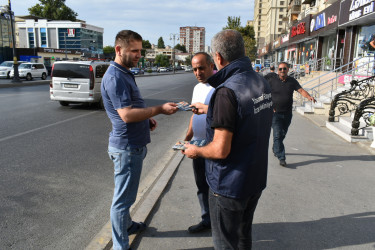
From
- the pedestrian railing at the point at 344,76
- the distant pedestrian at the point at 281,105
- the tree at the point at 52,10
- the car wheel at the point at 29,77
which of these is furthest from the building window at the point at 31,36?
the distant pedestrian at the point at 281,105

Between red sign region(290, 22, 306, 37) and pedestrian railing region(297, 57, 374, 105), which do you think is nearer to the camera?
pedestrian railing region(297, 57, 374, 105)

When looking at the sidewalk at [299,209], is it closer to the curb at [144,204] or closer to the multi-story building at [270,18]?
the curb at [144,204]

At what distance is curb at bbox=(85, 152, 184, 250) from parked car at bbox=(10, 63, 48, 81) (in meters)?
27.6

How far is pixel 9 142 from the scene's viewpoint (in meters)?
6.74

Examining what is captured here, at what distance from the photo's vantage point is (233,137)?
203 centimetres

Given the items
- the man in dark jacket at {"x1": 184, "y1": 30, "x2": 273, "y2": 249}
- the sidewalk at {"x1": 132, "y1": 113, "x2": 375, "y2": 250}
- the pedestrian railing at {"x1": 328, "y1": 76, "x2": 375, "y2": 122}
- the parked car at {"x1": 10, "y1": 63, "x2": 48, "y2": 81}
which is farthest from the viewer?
the parked car at {"x1": 10, "y1": 63, "x2": 48, "y2": 81}

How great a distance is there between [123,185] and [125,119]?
62cm

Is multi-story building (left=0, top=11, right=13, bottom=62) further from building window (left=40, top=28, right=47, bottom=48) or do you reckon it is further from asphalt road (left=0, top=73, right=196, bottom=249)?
asphalt road (left=0, top=73, right=196, bottom=249)

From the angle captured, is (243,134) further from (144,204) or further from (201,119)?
(144,204)

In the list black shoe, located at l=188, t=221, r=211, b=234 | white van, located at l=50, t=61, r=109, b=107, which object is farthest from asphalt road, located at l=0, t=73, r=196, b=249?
white van, located at l=50, t=61, r=109, b=107

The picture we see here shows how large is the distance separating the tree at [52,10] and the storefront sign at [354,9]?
93461 millimetres

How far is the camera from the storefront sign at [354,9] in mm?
15133

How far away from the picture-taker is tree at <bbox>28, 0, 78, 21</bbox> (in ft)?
308

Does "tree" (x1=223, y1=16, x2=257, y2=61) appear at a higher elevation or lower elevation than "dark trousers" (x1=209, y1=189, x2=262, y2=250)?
higher
